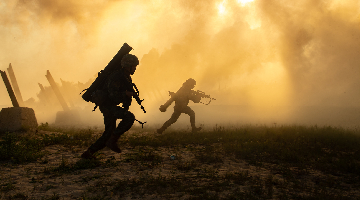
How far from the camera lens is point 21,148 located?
5.76m

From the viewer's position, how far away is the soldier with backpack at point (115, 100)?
5184 mm

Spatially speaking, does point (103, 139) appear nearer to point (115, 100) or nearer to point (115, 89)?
point (115, 100)

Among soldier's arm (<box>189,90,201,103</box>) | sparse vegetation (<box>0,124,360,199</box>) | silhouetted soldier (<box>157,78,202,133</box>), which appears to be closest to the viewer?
sparse vegetation (<box>0,124,360,199</box>)

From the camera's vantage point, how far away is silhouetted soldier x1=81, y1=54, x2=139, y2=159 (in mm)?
5184

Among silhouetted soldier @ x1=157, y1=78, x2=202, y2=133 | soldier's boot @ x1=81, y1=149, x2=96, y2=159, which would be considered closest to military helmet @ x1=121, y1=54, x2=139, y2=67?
soldier's boot @ x1=81, y1=149, x2=96, y2=159

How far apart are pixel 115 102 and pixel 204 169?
2527mm

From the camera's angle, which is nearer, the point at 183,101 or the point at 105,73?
the point at 105,73

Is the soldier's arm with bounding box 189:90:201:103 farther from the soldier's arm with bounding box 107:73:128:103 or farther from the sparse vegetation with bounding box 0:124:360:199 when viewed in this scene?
the soldier's arm with bounding box 107:73:128:103

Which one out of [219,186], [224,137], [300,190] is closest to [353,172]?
[300,190]

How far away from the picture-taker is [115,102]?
528 cm

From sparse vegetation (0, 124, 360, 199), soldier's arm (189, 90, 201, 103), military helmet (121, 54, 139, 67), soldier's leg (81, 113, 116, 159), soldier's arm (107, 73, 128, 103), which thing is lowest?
sparse vegetation (0, 124, 360, 199)

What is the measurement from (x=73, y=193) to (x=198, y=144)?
4765 millimetres

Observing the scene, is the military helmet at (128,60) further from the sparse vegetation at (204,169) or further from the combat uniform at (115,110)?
the sparse vegetation at (204,169)

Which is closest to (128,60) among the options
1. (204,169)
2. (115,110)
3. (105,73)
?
(105,73)
